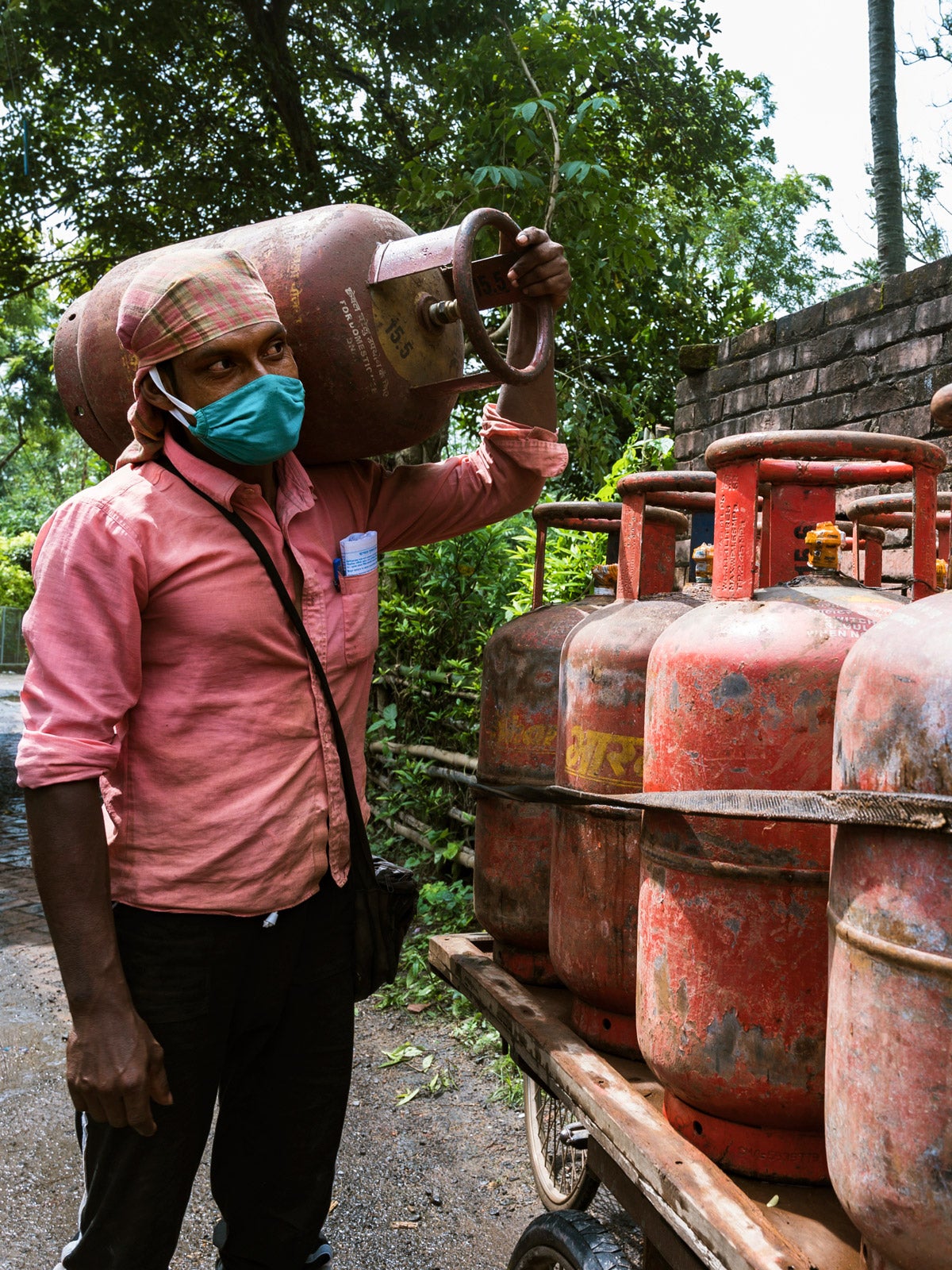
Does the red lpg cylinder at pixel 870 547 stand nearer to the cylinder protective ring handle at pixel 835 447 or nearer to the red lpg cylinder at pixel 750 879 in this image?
the cylinder protective ring handle at pixel 835 447

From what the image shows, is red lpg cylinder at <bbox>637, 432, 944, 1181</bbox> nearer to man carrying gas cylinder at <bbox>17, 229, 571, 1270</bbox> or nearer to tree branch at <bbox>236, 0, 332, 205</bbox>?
man carrying gas cylinder at <bbox>17, 229, 571, 1270</bbox>

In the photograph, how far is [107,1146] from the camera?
5.72 feet

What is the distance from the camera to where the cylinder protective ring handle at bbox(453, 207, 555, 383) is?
189cm

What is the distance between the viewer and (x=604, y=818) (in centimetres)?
205

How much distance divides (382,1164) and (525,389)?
2440 millimetres

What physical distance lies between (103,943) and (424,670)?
374cm

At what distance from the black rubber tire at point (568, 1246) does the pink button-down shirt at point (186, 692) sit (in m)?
0.72

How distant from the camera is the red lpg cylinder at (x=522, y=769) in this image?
2.55 metres

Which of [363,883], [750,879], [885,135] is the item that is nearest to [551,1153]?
[363,883]

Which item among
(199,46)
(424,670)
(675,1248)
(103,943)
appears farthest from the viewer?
(199,46)

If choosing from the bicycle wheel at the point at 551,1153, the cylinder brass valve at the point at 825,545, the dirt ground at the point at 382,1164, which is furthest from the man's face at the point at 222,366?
the dirt ground at the point at 382,1164

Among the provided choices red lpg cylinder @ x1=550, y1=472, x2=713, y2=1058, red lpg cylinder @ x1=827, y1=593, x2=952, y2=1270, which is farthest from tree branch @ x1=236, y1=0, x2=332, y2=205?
red lpg cylinder @ x1=827, y1=593, x2=952, y2=1270

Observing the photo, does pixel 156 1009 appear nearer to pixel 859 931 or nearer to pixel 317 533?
pixel 317 533

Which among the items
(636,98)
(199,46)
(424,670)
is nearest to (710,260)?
(636,98)
